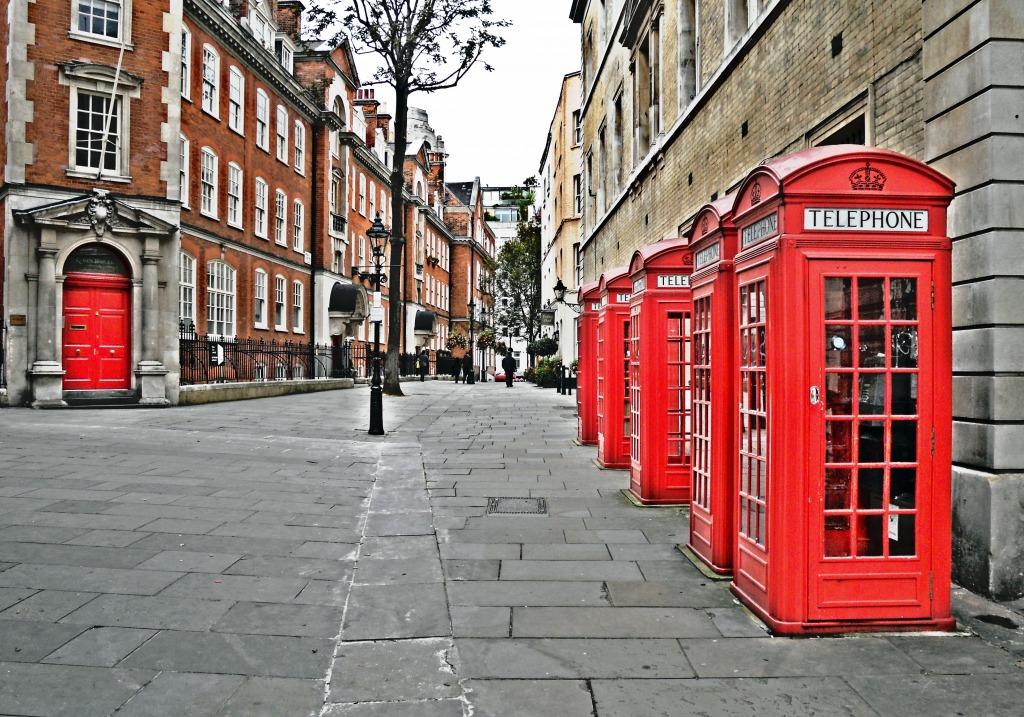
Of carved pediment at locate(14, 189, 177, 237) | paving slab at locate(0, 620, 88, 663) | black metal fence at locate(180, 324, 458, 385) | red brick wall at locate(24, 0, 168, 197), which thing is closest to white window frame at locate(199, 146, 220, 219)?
red brick wall at locate(24, 0, 168, 197)

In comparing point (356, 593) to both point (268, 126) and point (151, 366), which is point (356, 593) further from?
point (268, 126)

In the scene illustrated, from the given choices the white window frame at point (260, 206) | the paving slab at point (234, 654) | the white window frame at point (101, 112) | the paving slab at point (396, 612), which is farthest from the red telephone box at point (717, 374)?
the white window frame at point (260, 206)

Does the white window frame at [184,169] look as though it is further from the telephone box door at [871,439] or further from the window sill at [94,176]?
the telephone box door at [871,439]

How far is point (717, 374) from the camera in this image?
491 cm

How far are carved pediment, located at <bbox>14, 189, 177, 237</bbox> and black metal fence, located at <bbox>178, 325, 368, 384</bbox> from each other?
3.19m

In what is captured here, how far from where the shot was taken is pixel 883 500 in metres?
3.97

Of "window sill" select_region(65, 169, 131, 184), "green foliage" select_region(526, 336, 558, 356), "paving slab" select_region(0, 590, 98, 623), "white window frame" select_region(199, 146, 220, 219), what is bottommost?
"paving slab" select_region(0, 590, 98, 623)

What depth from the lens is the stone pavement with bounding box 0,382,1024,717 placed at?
10.7 ft

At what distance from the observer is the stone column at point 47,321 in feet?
61.3

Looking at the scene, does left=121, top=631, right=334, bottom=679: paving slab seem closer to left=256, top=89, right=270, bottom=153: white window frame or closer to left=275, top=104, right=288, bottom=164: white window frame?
left=256, top=89, right=270, bottom=153: white window frame

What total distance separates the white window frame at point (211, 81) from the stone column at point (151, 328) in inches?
284

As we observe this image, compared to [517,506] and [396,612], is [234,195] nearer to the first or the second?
[517,506]

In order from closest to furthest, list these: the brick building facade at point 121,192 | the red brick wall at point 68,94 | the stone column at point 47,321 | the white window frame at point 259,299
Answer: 1. the stone column at point 47,321
2. the brick building facade at point 121,192
3. the red brick wall at point 68,94
4. the white window frame at point 259,299

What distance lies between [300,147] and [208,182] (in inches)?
369
